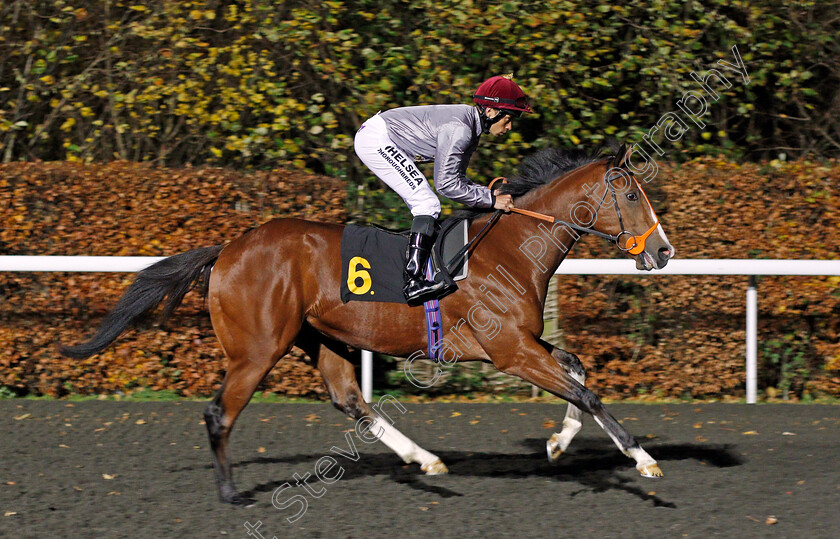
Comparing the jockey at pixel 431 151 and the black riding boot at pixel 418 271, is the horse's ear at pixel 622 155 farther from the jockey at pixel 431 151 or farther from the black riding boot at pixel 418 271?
the black riding boot at pixel 418 271

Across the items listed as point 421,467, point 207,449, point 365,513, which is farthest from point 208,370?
point 365,513

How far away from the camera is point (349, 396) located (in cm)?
495

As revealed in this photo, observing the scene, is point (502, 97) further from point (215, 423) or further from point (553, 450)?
point (215, 423)

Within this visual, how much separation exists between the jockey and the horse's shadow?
38.9 inches

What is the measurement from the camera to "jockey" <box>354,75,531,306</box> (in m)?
4.45

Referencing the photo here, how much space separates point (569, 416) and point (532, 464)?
47 cm

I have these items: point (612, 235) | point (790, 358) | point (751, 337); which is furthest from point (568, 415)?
point (790, 358)

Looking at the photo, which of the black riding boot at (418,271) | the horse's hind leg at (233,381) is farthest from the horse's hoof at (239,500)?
the black riding boot at (418,271)

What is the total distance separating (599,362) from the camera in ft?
22.5

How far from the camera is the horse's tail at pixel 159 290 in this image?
4797 millimetres

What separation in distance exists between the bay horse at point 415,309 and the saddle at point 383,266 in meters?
0.05

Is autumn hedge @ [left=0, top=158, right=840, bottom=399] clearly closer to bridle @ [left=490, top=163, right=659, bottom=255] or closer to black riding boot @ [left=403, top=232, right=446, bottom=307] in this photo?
bridle @ [left=490, top=163, right=659, bottom=255]

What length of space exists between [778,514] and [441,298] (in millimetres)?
1863

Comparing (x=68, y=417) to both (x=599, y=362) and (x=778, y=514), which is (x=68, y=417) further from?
(x=778, y=514)
